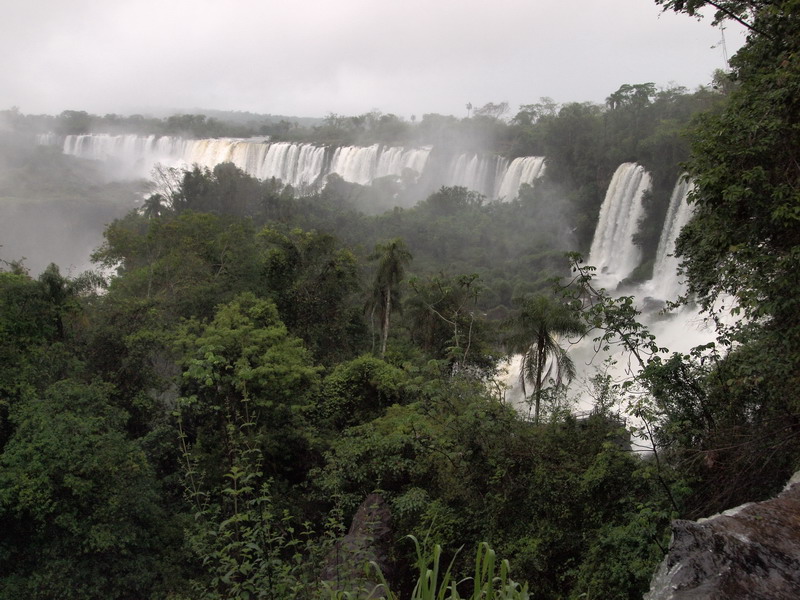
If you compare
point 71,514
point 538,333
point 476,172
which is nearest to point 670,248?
point 538,333

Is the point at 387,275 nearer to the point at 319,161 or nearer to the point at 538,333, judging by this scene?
the point at 538,333

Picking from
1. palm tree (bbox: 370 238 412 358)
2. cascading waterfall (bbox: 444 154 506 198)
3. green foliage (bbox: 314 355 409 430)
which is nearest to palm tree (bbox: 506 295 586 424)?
green foliage (bbox: 314 355 409 430)

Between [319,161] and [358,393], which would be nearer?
[358,393]

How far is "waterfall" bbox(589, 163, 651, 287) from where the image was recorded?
106 feet

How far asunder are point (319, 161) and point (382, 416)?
163 ft

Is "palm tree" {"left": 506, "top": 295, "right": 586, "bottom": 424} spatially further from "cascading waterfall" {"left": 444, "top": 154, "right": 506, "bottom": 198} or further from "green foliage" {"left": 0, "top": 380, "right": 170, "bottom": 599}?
"cascading waterfall" {"left": 444, "top": 154, "right": 506, "bottom": 198}

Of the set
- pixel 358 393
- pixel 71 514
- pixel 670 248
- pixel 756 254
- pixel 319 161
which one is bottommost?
pixel 71 514

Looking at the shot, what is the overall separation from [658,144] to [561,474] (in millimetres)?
32055

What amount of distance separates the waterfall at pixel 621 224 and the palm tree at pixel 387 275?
52.6 feet

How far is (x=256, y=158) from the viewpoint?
62.0 m

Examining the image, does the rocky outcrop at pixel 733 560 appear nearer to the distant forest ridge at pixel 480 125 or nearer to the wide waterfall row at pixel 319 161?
the distant forest ridge at pixel 480 125

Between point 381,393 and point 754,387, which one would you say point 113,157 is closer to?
point 381,393

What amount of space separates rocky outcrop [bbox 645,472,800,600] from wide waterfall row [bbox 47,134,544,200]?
42.9m

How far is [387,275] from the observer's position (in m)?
19.7
